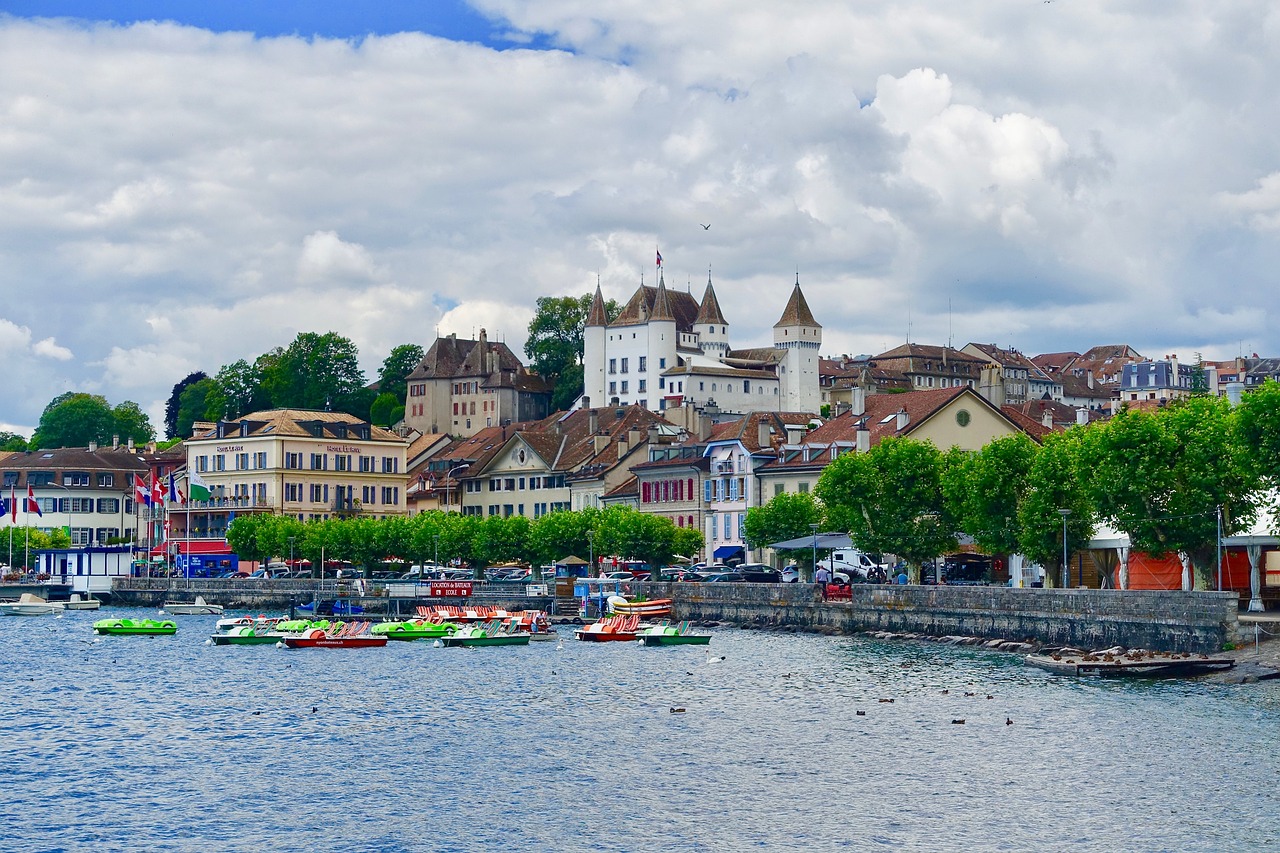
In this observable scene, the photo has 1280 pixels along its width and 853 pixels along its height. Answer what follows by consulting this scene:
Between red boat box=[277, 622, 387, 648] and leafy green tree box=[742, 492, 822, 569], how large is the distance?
76.4 feet

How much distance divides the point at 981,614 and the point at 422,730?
93.5 ft

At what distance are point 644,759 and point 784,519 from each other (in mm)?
51925

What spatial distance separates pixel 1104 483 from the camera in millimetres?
65375

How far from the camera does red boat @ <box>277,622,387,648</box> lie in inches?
3150

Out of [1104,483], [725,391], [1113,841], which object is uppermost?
[725,391]

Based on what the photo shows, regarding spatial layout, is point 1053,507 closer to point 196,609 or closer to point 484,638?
point 484,638

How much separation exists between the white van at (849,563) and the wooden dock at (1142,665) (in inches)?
1194

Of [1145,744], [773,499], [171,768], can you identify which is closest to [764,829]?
[1145,744]

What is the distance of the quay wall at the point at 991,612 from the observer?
5797cm

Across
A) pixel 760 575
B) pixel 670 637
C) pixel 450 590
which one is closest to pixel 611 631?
pixel 670 637

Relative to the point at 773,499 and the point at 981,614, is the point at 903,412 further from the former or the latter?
the point at 981,614

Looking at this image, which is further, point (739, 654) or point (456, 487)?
point (456, 487)

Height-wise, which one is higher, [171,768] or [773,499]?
[773,499]

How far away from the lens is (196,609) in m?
111
